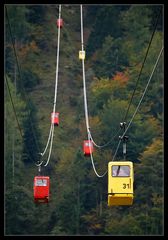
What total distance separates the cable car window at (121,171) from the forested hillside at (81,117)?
3491 centimetres

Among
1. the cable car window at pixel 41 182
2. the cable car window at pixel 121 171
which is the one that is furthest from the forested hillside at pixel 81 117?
the cable car window at pixel 121 171

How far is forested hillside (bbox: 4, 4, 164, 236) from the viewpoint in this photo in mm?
84125

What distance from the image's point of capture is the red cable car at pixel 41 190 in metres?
37.3

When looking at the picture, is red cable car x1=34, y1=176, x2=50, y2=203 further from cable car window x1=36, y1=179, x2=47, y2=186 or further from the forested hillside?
the forested hillside

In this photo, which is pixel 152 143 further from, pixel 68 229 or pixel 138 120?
pixel 68 229

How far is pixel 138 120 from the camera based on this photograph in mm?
92750

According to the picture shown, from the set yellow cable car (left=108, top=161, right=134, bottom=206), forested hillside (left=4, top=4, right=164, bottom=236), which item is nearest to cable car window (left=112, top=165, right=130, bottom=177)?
yellow cable car (left=108, top=161, right=134, bottom=206)

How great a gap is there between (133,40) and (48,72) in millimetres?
11428

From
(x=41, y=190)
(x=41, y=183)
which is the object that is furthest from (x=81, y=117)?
(x=41, y=190)

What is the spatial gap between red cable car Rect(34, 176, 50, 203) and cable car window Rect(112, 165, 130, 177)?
832 centimetres

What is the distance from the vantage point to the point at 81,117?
98.6 metres

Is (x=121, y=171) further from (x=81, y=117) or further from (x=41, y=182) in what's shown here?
(x=81, y=117)

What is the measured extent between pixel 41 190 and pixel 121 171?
354 inches
